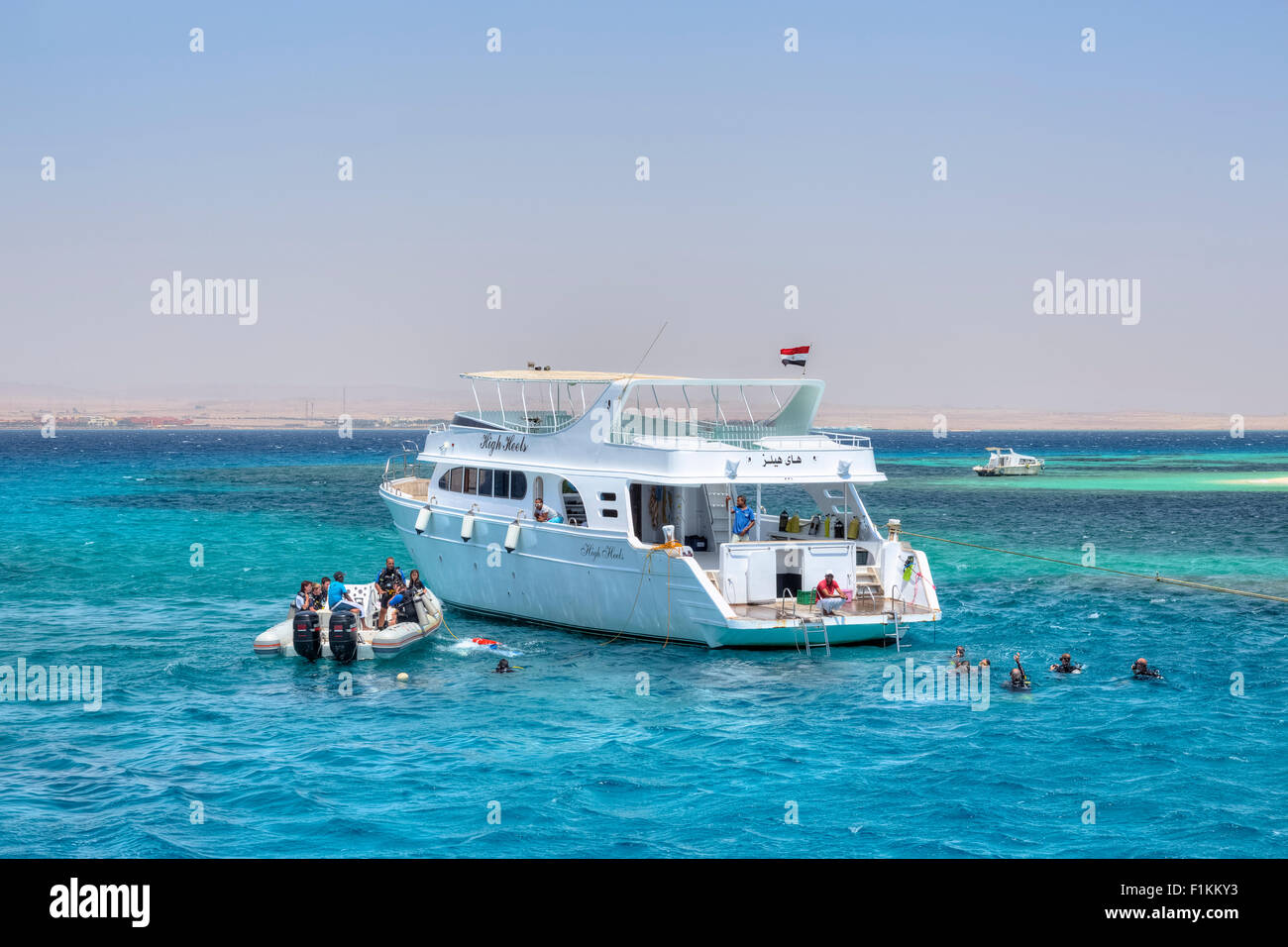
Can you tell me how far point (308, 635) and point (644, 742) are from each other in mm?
9557

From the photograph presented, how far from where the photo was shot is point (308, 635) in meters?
25.9

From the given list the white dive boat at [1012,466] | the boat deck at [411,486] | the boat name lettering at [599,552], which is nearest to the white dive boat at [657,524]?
the boat name lettering at [599,552]

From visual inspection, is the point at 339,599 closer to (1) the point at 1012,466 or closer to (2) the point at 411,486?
(2) the point at 411,486

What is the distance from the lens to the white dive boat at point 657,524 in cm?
2598

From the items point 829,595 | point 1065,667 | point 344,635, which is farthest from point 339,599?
point 1065,667

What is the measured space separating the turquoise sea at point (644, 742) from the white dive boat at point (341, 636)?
0.43 meters

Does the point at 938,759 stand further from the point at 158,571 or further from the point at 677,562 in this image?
the point at 158,571

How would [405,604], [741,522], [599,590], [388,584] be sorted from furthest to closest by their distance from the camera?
[388,584] < [741,522] < [405,604] < [599,590]

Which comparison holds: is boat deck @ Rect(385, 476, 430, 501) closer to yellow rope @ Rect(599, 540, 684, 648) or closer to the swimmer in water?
yellow rope @ Rect(599, 540, 684, 648)

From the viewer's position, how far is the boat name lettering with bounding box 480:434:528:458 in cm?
2964

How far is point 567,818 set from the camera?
644 inches

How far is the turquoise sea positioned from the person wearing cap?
1.23 metres

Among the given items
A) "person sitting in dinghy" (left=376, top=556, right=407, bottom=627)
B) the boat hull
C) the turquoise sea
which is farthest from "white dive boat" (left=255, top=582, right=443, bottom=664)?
the boat hull
